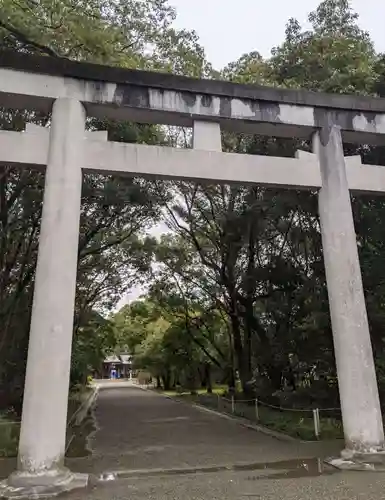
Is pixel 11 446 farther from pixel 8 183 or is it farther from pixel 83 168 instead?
pixel 8 183

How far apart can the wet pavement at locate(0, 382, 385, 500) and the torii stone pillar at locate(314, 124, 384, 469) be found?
26.8 inches

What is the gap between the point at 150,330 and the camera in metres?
29.1

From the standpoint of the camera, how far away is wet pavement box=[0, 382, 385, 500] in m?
5.68

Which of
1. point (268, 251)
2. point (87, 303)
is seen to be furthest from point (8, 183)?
point (87, 303)

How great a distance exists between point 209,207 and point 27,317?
25.1 ft

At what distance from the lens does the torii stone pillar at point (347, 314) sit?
A: 6922 millimetres

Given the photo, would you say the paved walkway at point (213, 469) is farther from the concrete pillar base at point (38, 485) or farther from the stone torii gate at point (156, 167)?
the stone torii gate at point (156, 167)

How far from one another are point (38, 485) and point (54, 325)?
6.47ft

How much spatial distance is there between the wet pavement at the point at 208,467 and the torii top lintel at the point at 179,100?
5.68m

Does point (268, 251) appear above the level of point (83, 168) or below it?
above

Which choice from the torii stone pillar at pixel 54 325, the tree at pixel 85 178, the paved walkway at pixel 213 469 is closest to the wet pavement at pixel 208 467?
the paved walkway at pixel 213 469

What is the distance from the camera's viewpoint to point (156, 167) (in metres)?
7.46

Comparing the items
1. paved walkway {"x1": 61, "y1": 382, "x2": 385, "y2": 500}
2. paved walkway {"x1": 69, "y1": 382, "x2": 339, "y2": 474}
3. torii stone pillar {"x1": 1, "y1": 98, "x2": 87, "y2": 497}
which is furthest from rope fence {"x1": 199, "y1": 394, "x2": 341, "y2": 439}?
torii stone pillar {"x1": 1, "y1": 98, "x2": 87, "y2": 497}

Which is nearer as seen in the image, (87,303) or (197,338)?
(87,303)
